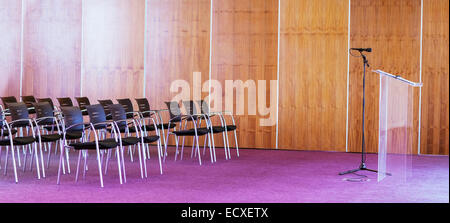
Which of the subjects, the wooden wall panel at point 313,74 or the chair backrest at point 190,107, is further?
the wooden wall panel at point 313,74

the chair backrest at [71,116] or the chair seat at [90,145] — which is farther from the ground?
the chair backrest at [71,116]

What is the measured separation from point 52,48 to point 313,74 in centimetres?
509

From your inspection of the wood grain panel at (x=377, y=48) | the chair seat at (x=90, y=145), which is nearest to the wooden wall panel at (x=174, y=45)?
the wood grain panel at (x=377, y=48)

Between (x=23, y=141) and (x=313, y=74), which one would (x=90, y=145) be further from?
(x=313, y=74)

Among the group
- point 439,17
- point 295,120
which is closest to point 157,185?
point 295,120

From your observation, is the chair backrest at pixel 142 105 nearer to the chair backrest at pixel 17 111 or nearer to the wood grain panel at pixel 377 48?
the chair backrest at pixel 17 111

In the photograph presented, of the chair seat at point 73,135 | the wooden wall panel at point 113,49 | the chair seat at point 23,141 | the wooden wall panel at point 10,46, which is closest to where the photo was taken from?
the chair seat at point 23,141

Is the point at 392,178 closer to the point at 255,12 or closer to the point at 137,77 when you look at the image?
the point at 255,12

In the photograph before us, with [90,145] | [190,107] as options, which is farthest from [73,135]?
[190,107]

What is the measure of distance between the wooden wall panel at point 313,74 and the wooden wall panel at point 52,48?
402 cm

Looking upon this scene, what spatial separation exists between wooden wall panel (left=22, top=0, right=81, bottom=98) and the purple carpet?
3.01m

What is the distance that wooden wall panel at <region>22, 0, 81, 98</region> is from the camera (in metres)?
10.6

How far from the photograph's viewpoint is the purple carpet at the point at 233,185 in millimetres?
5430
